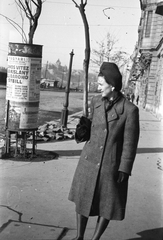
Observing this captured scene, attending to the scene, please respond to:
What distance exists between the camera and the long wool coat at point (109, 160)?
327cm

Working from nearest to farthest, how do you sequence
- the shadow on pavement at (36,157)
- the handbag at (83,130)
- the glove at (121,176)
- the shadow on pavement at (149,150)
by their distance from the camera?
1. the glove at (121,176)
2. the handbag at (83,130)
3. the shadow on pavement at (36,157)
4. the shadow on pavement at (149,150)

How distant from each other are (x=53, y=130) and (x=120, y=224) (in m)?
6.73

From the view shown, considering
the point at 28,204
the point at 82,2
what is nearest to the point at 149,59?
the point at 82,2

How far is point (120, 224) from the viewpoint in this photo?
4055mm

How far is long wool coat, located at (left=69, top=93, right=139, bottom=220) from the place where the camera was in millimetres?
3268

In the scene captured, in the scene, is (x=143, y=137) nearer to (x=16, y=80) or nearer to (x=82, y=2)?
(x=82, y=2)

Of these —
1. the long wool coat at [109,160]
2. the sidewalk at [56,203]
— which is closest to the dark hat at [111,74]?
the long wool coat at [109,160]

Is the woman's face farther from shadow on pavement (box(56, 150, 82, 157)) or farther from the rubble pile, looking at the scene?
the rubble pile

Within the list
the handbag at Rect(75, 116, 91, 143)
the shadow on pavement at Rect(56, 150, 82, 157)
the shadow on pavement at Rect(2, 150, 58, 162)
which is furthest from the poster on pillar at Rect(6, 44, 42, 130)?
the handbag at Rect(75, 116, 91, 143)

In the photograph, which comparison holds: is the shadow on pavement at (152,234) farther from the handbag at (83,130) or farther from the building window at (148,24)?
the building window at (148,24)

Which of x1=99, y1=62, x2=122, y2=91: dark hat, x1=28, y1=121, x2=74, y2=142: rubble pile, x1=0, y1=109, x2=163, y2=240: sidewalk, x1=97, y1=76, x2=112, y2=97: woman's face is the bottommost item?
x1=28, y1=121, x2=74, y2=142: rubble pile

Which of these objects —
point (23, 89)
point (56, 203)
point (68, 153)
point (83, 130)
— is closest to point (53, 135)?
point (68, 153)

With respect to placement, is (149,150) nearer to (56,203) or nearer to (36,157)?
(36,157)

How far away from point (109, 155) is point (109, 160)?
0.05 metres
